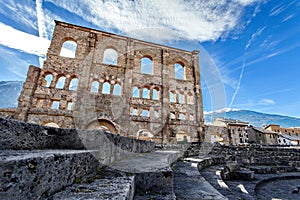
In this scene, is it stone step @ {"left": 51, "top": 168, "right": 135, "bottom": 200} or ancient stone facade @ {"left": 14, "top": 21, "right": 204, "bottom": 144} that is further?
ancient stone facade @ {"left": 14, "top": 21, "right": 204, "bottom": 144}

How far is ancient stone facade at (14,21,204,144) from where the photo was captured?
11711mm

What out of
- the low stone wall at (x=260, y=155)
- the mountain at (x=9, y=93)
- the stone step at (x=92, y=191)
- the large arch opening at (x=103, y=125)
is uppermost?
the mountain at (x=9, y=93)

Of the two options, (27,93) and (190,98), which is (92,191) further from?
(190,98)

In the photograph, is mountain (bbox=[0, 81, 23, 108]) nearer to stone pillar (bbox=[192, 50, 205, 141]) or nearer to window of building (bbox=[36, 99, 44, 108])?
window of building (bbox=[36, 99, 44, 108])

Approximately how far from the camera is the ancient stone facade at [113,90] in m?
11.7

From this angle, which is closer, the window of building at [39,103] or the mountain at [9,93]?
the window of building at [39,103]

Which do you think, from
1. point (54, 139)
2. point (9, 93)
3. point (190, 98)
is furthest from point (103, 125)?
point (9, 93)

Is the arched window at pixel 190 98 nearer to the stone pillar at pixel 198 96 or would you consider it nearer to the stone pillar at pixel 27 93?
the stone pillar at pixel 198 96

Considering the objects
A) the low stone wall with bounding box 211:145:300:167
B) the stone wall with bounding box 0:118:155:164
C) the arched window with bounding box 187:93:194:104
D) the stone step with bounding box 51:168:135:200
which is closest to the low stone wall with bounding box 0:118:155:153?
the stone wall with bounding box 0:118:155:164

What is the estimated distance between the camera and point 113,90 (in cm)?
1348

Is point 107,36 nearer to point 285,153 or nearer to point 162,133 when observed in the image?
point 162,133

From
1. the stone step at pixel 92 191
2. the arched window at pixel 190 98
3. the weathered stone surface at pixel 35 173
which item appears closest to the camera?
the weathered stone surface at pixel 35 173

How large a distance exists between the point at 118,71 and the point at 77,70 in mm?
3565

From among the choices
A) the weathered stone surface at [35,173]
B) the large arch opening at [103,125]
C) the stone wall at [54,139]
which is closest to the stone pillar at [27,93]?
the large arch opening at [103,125]
